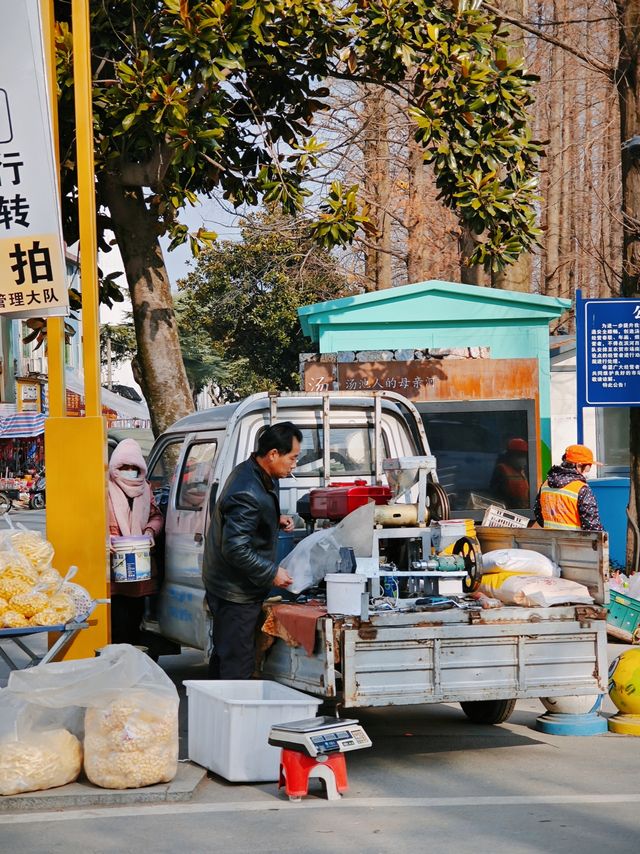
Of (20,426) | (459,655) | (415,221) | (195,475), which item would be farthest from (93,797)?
(20,426)

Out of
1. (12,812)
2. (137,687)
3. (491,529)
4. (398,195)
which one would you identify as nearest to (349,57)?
(491,529)

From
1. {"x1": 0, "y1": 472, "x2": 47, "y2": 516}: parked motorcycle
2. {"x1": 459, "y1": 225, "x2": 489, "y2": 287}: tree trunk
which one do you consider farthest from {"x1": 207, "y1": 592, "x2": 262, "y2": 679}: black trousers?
{"x1": 0, "y1": 472, "x2": 47, "y2": 516}: parked motorcycle

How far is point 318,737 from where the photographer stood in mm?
6312

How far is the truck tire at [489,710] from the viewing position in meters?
8.27

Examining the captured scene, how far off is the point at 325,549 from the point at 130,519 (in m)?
2.54

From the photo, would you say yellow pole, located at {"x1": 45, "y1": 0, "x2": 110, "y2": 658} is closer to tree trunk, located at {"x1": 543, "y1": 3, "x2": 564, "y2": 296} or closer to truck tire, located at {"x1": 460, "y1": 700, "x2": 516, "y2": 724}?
truck tire, located at {"x1": 460, "y1": 700, "x2": 516, "y2": 724}

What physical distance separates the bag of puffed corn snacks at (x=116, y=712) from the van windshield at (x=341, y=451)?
2318mm

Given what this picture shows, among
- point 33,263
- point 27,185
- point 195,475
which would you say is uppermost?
point 27,185

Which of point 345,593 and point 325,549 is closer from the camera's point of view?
point 345,593

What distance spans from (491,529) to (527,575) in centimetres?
104

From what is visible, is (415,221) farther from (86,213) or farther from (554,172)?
(86,213)

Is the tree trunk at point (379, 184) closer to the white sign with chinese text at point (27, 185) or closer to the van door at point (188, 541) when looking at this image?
the van door at point (188, 541)

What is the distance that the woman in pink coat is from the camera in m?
9.34

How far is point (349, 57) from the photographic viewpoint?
11.9 m
